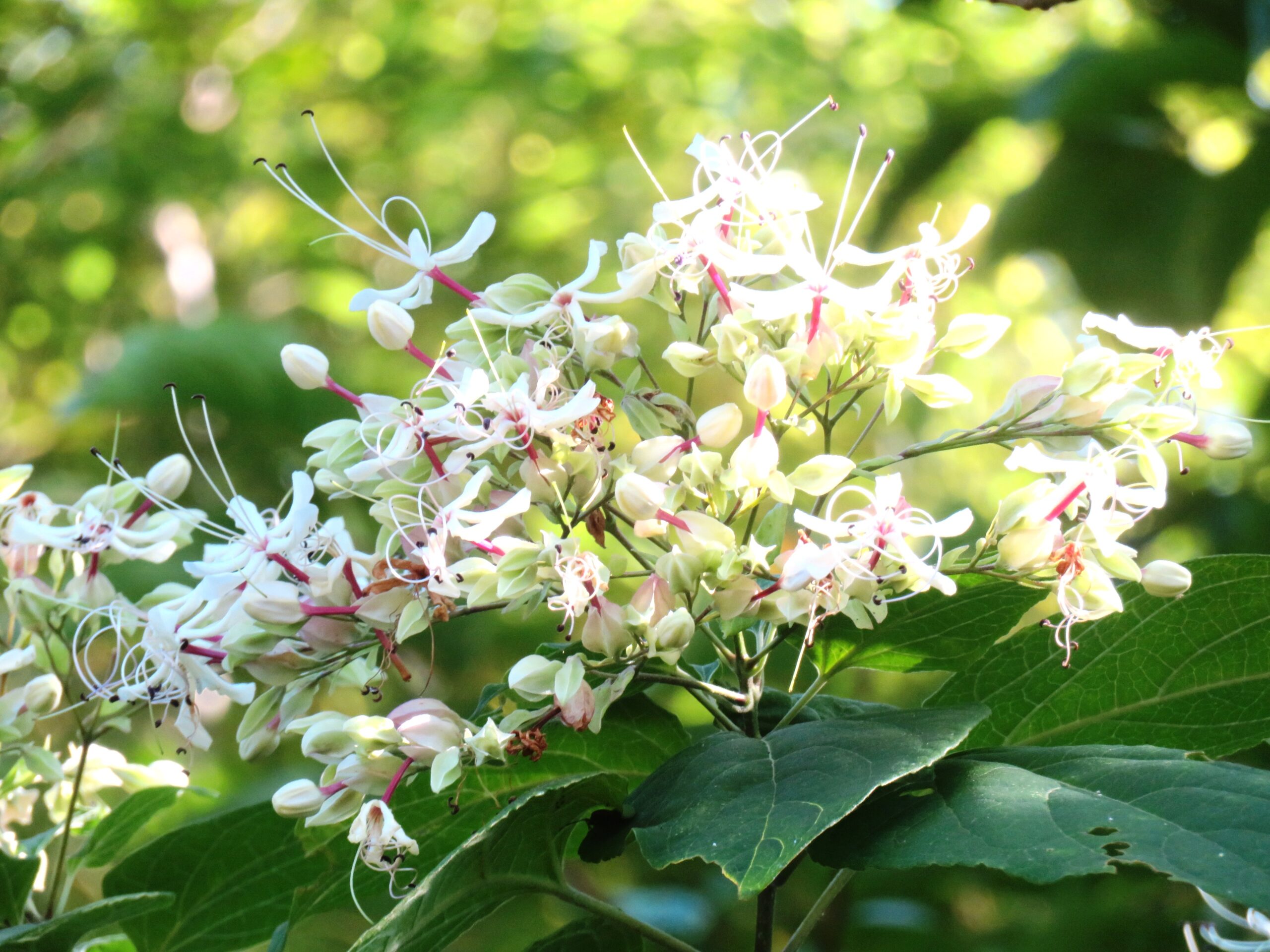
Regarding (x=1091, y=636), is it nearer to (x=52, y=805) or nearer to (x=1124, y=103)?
(x=52, y=805)

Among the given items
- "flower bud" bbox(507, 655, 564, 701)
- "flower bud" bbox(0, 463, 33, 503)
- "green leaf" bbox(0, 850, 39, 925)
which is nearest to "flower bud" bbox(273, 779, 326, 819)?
"flower bud" bbox(507, 655, 564, 701)

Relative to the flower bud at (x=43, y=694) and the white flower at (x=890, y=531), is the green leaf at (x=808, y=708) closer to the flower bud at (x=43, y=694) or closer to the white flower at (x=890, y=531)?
the white flower at (x=890, y=531)

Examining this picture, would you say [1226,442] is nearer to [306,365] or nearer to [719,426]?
[719,426]

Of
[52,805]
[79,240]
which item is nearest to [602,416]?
[52,805]

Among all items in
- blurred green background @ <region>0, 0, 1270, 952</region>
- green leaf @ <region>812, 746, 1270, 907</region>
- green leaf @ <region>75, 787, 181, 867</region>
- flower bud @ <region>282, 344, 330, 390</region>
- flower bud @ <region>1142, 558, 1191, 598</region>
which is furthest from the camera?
blurred green background @ <region>0, 0, 1270, 952</region>

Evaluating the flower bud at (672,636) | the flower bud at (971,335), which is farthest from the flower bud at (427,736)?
the flower bud at (971,335)

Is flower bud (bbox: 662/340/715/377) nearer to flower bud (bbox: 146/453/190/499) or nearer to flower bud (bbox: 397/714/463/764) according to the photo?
flower bud (bbox: 397/714/463/764)

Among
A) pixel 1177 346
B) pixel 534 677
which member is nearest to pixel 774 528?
pixel 534 677
